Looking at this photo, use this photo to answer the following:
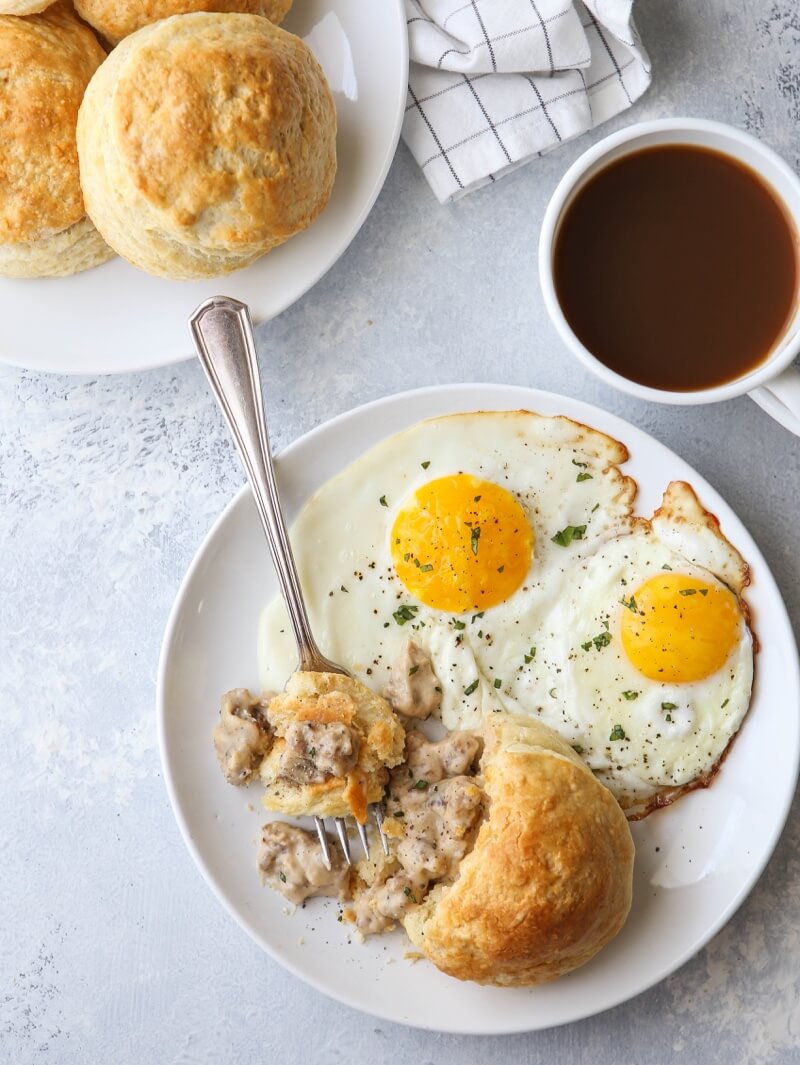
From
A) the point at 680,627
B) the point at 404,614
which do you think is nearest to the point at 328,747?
the point at 404,614

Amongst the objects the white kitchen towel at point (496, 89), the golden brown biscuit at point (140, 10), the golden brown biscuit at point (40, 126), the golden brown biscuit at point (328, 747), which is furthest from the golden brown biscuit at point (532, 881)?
the golden brown biscuit at point (140, 10)

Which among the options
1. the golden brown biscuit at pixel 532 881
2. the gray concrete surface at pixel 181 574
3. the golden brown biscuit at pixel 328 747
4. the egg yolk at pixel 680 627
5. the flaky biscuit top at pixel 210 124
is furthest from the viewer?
the gray concrete surface at pixel 181 574

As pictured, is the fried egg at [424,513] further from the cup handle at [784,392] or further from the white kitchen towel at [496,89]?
the white kitchen towel at [496,89]

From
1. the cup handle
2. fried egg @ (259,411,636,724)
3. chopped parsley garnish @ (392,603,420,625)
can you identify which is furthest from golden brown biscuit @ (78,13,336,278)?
the cup handle

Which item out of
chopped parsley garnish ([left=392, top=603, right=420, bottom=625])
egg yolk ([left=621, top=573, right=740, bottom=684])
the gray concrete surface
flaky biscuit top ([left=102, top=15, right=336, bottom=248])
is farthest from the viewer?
the gray concrete surface

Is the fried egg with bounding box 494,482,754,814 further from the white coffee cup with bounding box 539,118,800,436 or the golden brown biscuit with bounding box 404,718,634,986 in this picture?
the white coffee cup with bounding box 539,118,800,436

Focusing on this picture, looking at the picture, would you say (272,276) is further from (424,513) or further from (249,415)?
(424,513)
